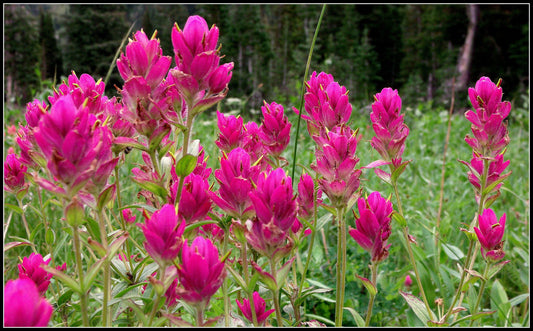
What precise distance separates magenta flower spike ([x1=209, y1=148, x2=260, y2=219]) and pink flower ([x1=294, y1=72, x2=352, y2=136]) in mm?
363

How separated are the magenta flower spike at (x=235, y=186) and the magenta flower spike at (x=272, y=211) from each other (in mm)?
47

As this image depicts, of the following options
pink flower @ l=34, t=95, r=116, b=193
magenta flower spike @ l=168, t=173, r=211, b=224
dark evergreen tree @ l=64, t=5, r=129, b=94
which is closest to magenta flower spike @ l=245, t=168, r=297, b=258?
magenta flower spike @ l=168, t=173, r=211, b=224

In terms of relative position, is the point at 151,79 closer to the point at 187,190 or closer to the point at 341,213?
the point at 187,190

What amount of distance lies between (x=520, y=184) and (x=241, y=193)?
315cm

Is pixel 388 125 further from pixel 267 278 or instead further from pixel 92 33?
pixel 92 33

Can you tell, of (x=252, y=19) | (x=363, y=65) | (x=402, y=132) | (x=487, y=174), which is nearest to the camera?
(x=402, y=132)

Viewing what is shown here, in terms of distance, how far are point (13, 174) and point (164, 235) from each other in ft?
2.49

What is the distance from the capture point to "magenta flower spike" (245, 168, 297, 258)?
2.19 feet

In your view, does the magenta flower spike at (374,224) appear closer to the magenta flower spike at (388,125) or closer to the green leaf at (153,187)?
the magenta flower spike at (388,125)

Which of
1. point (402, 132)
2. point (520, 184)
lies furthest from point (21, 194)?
point (520, 184)

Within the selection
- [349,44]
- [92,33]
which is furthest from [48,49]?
[349,44]

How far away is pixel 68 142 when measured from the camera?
0.59 metres

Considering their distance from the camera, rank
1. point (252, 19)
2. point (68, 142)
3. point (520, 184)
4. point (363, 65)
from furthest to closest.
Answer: point (252, 19), point (363, 65), point (520, 184), point (68, 142)

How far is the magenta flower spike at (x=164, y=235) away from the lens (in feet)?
2.12
